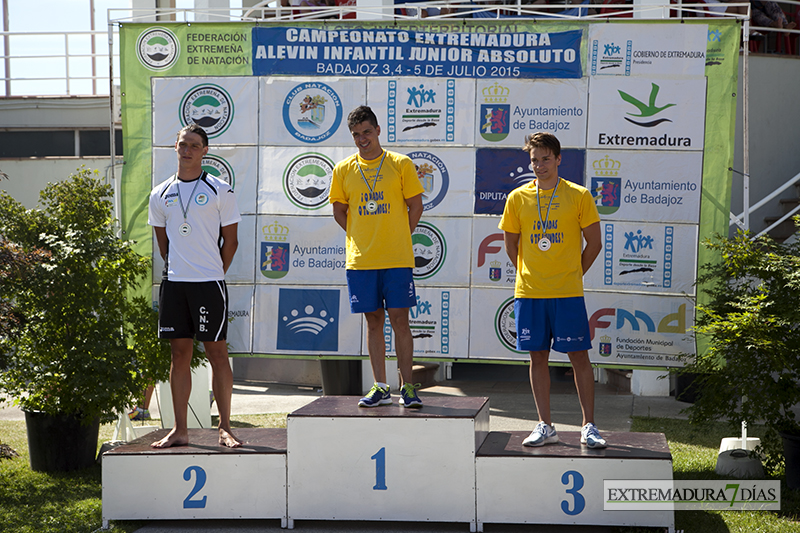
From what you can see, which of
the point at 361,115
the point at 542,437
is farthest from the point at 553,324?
the point at 361,115

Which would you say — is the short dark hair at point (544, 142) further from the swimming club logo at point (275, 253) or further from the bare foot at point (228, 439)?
the swimming club logo at point (275, 253)

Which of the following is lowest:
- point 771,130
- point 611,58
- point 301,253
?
point 301,253

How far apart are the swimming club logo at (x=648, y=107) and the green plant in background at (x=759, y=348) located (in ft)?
4.82

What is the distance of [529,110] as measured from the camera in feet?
19.5

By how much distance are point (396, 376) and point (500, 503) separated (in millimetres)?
4753

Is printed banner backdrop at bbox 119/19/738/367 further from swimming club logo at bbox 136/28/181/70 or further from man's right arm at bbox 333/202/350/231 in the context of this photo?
man's right arm at bbox 333/202/350/231

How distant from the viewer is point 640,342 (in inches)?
229

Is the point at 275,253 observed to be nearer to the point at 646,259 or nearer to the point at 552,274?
the point at 552,274

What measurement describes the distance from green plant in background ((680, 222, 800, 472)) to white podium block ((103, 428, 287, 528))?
103 inches

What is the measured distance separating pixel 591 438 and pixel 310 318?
2868mm

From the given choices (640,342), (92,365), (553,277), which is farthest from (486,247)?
(92,365)

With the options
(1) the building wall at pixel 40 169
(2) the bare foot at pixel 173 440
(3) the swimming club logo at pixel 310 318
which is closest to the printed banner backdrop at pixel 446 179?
(3) the swimming club logo at pixel 310 318

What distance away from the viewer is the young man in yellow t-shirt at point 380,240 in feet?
13.5

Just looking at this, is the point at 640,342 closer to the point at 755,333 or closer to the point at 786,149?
the point at 755,333
